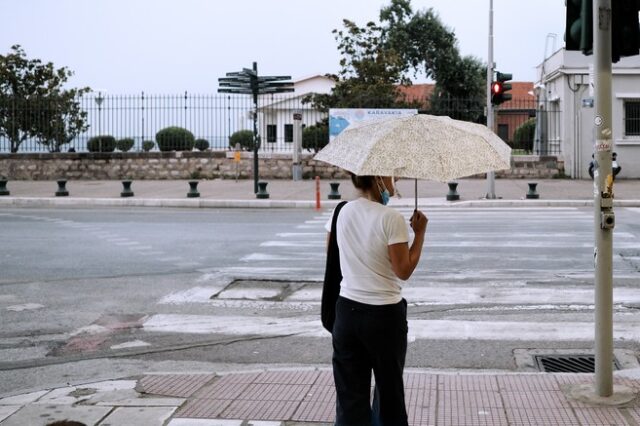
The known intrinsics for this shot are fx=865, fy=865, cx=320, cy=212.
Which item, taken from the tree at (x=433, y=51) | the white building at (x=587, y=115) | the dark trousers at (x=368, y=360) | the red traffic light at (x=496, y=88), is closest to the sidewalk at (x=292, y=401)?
the dark trousers at (x=368, y=360)

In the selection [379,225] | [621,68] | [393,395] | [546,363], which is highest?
[621,68]

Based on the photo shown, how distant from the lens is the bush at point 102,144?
31656 mm

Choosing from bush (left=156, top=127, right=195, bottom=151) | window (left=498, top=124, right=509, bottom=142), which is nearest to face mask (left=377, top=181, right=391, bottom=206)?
bush (left=156, top=127, right=195, bottom=151)

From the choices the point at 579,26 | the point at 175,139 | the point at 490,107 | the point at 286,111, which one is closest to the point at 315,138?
the point at 175,139

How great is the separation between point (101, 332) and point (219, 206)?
1446cm

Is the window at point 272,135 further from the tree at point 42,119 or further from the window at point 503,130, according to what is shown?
the window at point 503,130

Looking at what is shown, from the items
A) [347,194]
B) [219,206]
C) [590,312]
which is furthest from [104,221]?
[590,312]

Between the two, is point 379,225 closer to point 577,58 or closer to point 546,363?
point 546,363

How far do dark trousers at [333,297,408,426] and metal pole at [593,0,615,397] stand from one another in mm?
1945

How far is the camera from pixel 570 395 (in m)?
5.86

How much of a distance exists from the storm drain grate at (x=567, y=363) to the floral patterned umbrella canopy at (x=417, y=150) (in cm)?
295

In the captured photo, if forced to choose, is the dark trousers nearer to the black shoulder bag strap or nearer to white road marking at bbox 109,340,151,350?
the black shoulder bag strap

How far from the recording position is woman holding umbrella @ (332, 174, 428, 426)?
4262mm

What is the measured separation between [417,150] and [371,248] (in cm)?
54
